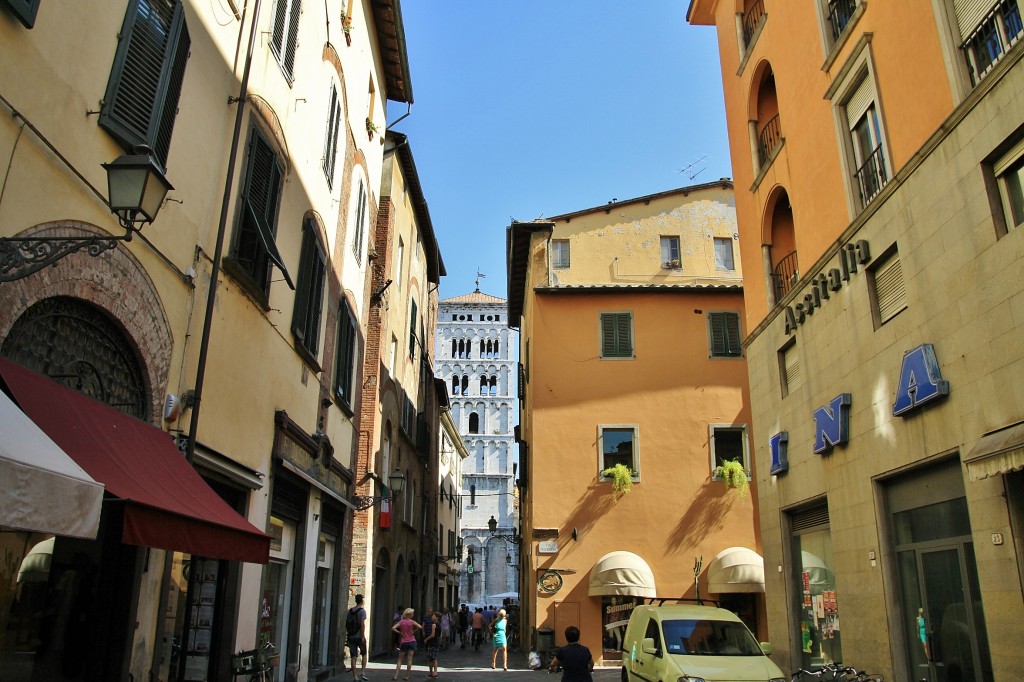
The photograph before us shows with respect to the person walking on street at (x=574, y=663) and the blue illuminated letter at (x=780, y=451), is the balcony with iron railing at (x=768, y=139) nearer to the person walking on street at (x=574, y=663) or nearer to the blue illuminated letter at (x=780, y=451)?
the blue illuminated letter at (x=780, y=451)

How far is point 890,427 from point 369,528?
13.0 m

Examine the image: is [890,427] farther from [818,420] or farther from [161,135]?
[161,135]

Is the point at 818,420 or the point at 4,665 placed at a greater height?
the point at 818,420

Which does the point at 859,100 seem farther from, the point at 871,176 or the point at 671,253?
the point at 671,253

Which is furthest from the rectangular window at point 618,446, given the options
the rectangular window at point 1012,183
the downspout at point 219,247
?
the downspout at point 219,247

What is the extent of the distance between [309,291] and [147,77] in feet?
19.0

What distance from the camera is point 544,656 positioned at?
19422mm

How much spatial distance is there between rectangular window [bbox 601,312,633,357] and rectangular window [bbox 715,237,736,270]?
12.1ft

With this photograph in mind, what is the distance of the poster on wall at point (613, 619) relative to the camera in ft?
65.2

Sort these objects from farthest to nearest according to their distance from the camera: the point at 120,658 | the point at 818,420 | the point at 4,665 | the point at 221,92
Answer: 1. the point at 818,420
2. the point at 221,92
3. the point at 120,658
4. the point at 4,665

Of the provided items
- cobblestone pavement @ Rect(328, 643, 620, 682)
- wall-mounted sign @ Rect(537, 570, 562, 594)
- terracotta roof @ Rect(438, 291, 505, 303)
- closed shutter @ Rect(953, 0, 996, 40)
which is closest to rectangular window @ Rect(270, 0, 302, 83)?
closed shutter @ Rect(953, 0, 996, 40)

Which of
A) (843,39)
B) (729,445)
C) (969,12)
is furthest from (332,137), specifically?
(729,445)

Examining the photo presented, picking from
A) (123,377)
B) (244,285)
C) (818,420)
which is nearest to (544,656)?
(818,420)

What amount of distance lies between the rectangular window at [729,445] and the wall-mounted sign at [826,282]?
924 centimetres
